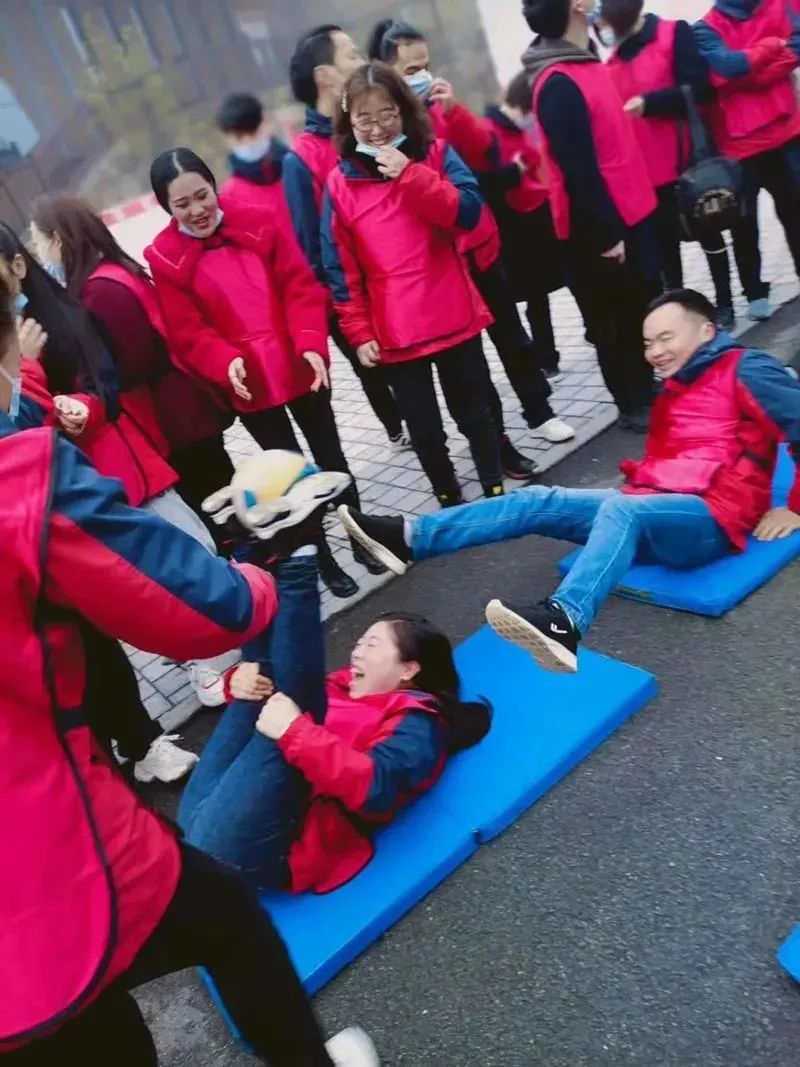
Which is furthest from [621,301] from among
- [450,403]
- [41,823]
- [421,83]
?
[41,823]

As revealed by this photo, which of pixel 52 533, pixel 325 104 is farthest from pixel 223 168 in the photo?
pixel 52 533

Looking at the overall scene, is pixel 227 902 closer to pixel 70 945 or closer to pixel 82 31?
pixel 70 945

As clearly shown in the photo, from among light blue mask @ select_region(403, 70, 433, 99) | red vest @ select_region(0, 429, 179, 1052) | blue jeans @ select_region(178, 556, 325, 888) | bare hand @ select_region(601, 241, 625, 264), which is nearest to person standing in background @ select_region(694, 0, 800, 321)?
bare hand @ select_region(601, 241, 625, 264)

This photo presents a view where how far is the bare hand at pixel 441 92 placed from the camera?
149 inches

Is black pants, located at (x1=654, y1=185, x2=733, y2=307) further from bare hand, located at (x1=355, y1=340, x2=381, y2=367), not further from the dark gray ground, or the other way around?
the dark gray ground

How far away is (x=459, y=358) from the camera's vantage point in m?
3.69

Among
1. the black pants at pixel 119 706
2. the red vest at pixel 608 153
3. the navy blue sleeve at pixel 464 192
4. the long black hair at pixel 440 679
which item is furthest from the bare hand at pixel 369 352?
the black pants at pixel 119 706

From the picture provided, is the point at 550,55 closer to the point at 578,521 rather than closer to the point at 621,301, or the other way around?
the point at 621,301

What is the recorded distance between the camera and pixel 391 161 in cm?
325

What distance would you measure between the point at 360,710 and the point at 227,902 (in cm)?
114

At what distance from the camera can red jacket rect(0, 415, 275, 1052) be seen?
1.16 meters

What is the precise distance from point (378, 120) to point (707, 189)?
181 centimetres

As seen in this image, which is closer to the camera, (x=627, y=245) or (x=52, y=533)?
(x=52, y=533)

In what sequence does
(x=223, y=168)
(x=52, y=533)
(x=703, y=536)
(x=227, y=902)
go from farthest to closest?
1. (x=223, y=168)
2. (x=703, y=536)
3. (x=227, y=902)
4. (x=52, y=533)
